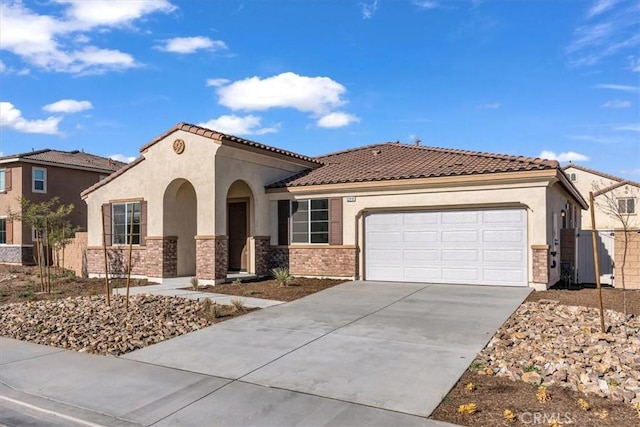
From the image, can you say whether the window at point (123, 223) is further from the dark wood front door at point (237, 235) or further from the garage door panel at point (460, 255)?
the garage door panel at point (460, 255)

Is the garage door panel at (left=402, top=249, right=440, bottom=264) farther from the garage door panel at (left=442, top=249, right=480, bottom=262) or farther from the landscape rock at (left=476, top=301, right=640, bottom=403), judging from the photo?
the landscape rock at (left=476, top=301, right=640, bottom=403)

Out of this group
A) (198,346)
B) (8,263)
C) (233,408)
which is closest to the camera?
(233,408)

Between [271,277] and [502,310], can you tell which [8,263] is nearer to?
[271,277]

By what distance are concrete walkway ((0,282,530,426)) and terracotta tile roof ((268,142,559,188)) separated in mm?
4913

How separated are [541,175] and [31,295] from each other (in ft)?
49.2

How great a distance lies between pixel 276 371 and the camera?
6742 millimetres

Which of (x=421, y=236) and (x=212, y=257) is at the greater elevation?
(x=421, y=236)

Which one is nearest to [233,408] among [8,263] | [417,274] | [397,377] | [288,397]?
[288,397]

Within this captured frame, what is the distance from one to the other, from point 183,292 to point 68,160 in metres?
20.1

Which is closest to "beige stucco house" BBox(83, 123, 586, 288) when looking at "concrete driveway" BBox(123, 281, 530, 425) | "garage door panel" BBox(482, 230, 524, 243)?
"garage door panel" BBox(482, 230, 524, 243)

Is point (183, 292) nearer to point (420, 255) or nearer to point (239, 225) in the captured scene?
point (239, 225)

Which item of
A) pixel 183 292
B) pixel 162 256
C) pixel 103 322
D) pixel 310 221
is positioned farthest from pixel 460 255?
pixel 162 256

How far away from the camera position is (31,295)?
14.3 metres

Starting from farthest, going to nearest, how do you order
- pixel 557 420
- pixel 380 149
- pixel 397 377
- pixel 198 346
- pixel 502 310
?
pixel 380 149
pixel 502 310
pixel 198 346
pixel 397 377
pixel 557 420
